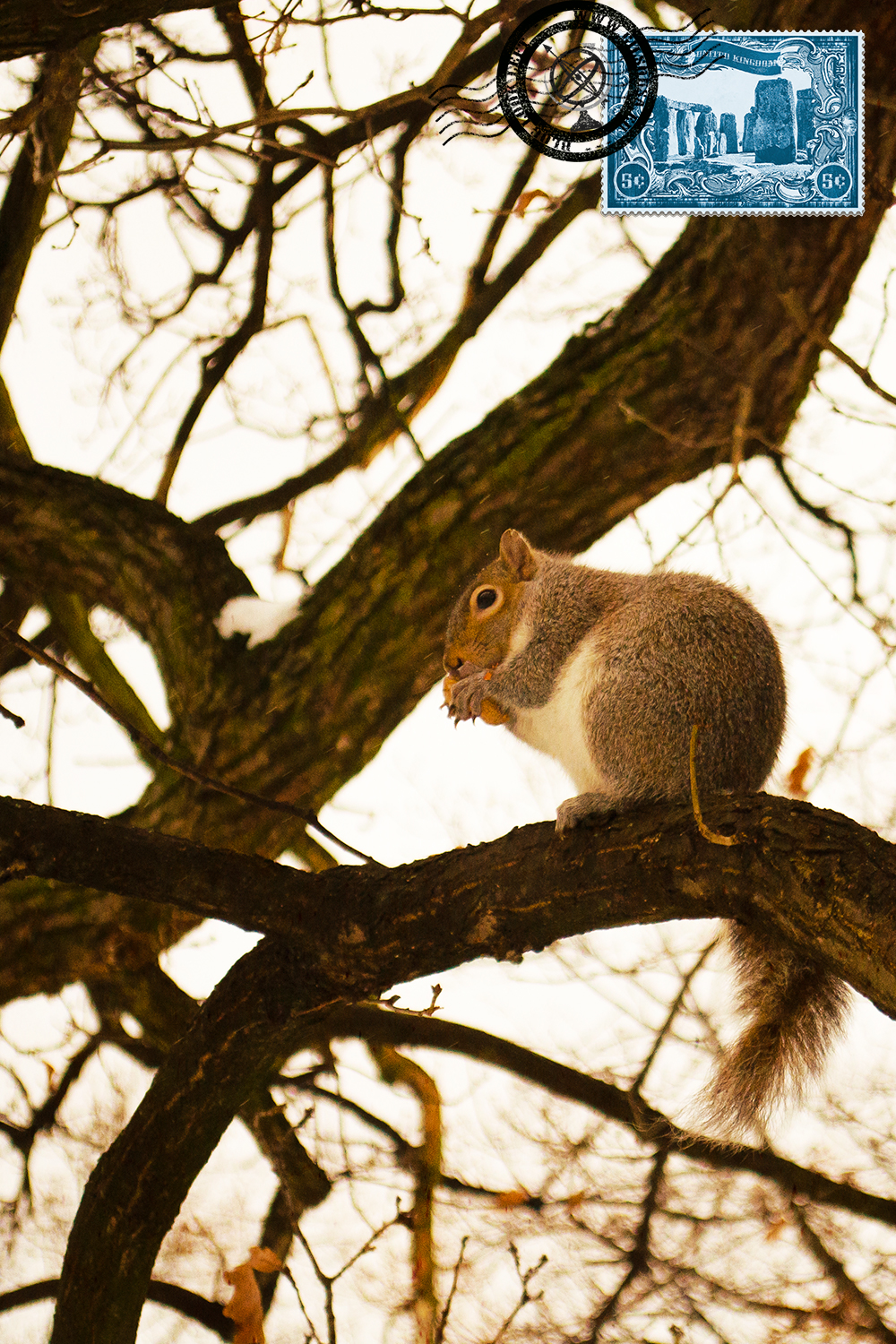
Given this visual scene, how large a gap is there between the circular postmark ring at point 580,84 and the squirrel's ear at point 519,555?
781 mm

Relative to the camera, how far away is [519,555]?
89.7 inches

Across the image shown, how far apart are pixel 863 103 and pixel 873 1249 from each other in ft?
7.88

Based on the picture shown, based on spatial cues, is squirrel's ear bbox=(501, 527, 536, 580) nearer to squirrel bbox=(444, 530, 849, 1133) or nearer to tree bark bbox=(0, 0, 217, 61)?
squirrel bbox=(444, 530, 849, 1133)

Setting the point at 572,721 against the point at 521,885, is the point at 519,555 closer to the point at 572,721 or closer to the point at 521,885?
the point at 572,721

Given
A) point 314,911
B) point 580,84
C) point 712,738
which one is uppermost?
point 580,84

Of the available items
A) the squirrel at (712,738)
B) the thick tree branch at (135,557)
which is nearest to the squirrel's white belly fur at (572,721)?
the squirrel at (712,738)

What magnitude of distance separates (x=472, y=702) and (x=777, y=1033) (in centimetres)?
75

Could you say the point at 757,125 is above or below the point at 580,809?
above

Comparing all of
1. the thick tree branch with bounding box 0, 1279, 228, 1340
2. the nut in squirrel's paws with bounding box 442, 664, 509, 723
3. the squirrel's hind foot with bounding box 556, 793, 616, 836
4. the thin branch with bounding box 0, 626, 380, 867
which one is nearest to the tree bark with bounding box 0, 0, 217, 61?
the thin branch with bounding box 0, 626, 380, 867

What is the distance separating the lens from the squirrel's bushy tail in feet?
5.77

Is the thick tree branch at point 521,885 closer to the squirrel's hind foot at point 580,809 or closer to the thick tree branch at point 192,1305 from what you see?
the squirrel's hind foot at point 580,809

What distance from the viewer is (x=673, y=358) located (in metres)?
2.63

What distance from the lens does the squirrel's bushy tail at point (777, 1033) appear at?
176cm

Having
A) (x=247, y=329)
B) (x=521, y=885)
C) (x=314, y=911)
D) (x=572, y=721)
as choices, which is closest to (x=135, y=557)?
(x=247, y=329)
